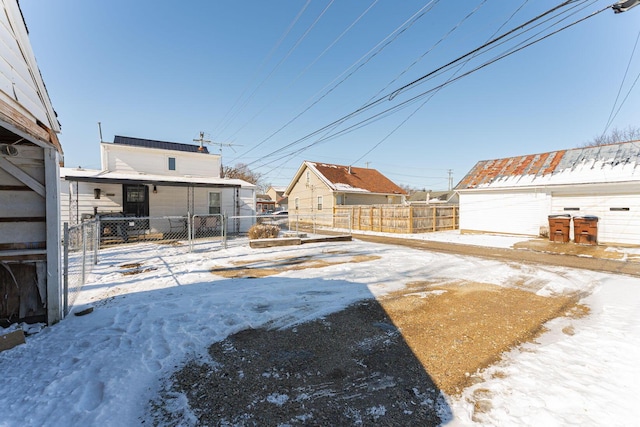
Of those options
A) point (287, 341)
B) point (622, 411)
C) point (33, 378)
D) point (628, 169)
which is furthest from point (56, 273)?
point (628, 169)

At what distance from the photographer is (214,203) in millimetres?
16156

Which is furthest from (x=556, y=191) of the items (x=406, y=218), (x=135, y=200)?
(x=135, y=200)

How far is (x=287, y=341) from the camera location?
11.5 ft

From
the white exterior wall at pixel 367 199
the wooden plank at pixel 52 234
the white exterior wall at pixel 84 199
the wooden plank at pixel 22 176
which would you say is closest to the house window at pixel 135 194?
the white exterior wall at pixel 84 199

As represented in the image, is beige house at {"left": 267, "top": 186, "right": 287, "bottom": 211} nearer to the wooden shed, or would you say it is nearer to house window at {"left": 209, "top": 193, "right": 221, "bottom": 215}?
house window at {"left": 209, "top": 193, "right": 221, "bottom": 215}

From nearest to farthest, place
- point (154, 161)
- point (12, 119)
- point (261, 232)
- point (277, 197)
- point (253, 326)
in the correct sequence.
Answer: point (12, 119) < point (253, 326) < point (261, 232) < point (154, 161) < point (277, 197)

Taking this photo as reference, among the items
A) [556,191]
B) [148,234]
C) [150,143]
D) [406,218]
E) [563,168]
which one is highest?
[150,143]

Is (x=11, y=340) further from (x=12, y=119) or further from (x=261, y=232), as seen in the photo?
(x=261, y=232)

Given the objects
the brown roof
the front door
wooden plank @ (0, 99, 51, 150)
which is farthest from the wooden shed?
the brown roof

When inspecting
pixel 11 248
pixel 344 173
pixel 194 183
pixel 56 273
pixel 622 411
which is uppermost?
pixel 344 173

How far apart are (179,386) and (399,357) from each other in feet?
7.49

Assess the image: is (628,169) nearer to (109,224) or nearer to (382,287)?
(382,287)

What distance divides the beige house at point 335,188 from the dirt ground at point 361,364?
1922 cm

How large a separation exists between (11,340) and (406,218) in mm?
16628
